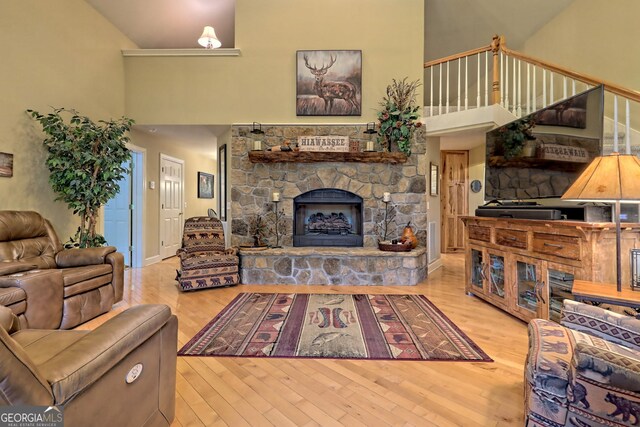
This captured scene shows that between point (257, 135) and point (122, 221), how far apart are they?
9.08 ft

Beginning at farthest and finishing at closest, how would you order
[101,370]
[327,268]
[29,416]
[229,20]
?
[229,20]
[327,268]
[101,370]
[29,416]

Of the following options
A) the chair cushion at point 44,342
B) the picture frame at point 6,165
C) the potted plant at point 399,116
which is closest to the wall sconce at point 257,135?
the potted plant at point 399,116

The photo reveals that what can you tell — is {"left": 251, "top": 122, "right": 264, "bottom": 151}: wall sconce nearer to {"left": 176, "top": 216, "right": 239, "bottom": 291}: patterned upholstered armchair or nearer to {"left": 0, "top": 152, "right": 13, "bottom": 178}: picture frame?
{"left": 176, "top": 216, "right": 239, "bottom": 291}: patterned upholstered armchair

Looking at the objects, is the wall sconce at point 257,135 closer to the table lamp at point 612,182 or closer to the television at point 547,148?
the television at point 547,148

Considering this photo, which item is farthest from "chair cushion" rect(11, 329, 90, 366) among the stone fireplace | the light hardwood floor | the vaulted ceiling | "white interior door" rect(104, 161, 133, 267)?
"white interior door" rect(104, 161, 133, 267)

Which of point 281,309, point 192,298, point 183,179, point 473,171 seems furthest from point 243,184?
point 473,171

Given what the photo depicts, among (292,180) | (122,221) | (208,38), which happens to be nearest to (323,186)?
(292,180)

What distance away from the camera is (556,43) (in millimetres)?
4293

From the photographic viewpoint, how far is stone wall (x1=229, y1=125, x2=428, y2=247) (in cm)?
427

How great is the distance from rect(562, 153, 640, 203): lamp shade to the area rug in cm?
125

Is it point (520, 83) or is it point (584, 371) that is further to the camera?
point (520, 83)

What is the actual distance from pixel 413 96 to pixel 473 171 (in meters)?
2.90

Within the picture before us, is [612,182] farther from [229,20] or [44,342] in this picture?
[229,20]

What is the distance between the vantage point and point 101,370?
909 millimetres
